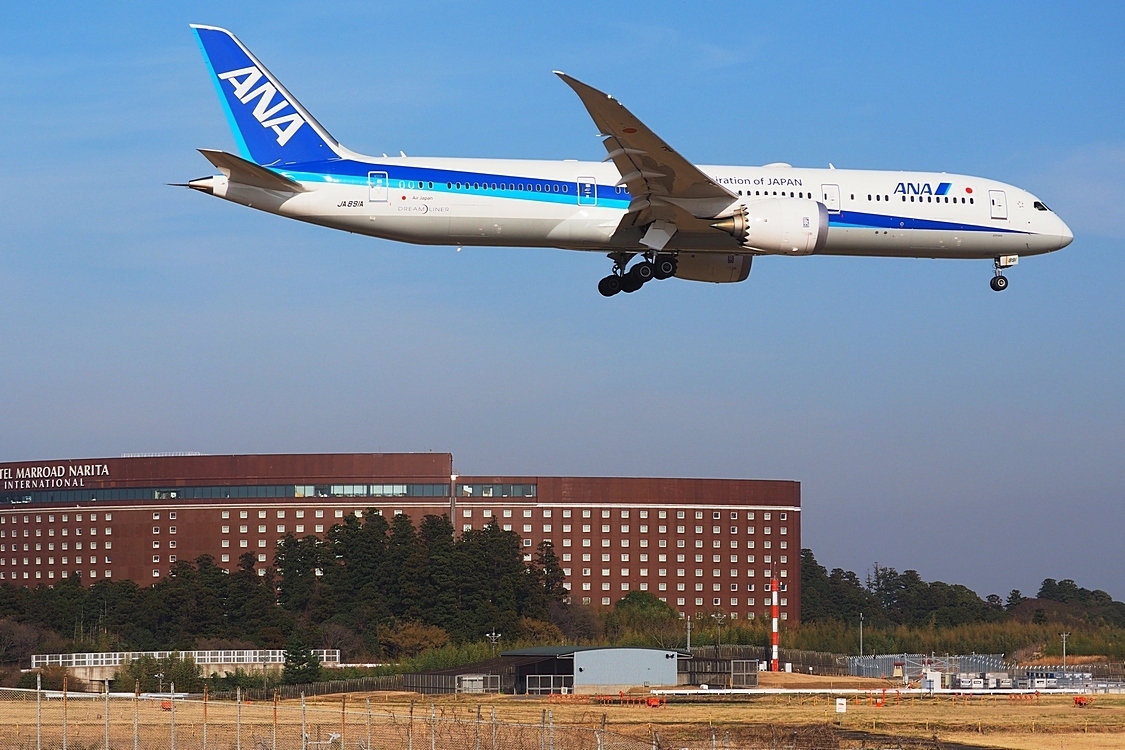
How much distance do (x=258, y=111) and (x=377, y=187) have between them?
514 cm

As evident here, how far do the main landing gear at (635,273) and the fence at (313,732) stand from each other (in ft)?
37.9

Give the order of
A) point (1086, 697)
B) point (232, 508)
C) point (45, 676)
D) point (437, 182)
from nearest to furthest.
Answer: point (437, 182) < point (1086, 697) < point (45, 676) < point (232, 508)

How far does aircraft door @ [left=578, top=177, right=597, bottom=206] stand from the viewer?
132 ft

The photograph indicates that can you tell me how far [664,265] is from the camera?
42562 mm

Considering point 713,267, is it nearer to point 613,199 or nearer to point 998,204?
point 613,199

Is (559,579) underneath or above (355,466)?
underneath

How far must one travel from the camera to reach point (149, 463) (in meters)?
138

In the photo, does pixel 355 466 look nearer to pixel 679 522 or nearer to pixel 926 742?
pixel 679 522

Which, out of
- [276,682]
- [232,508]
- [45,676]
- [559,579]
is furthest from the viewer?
[232,508]

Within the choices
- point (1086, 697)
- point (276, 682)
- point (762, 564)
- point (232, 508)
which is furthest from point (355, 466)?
point (1086, 697)

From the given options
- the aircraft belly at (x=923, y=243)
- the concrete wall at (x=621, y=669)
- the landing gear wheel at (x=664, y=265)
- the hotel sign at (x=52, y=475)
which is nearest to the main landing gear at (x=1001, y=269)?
the aircraft belly at (x=923, y=243)

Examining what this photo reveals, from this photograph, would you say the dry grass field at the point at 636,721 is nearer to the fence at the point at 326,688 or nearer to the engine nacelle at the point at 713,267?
the fence at the point at 326,688

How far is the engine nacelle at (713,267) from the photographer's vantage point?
4256 centimetres

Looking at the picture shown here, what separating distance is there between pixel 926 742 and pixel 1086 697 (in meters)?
23.6
